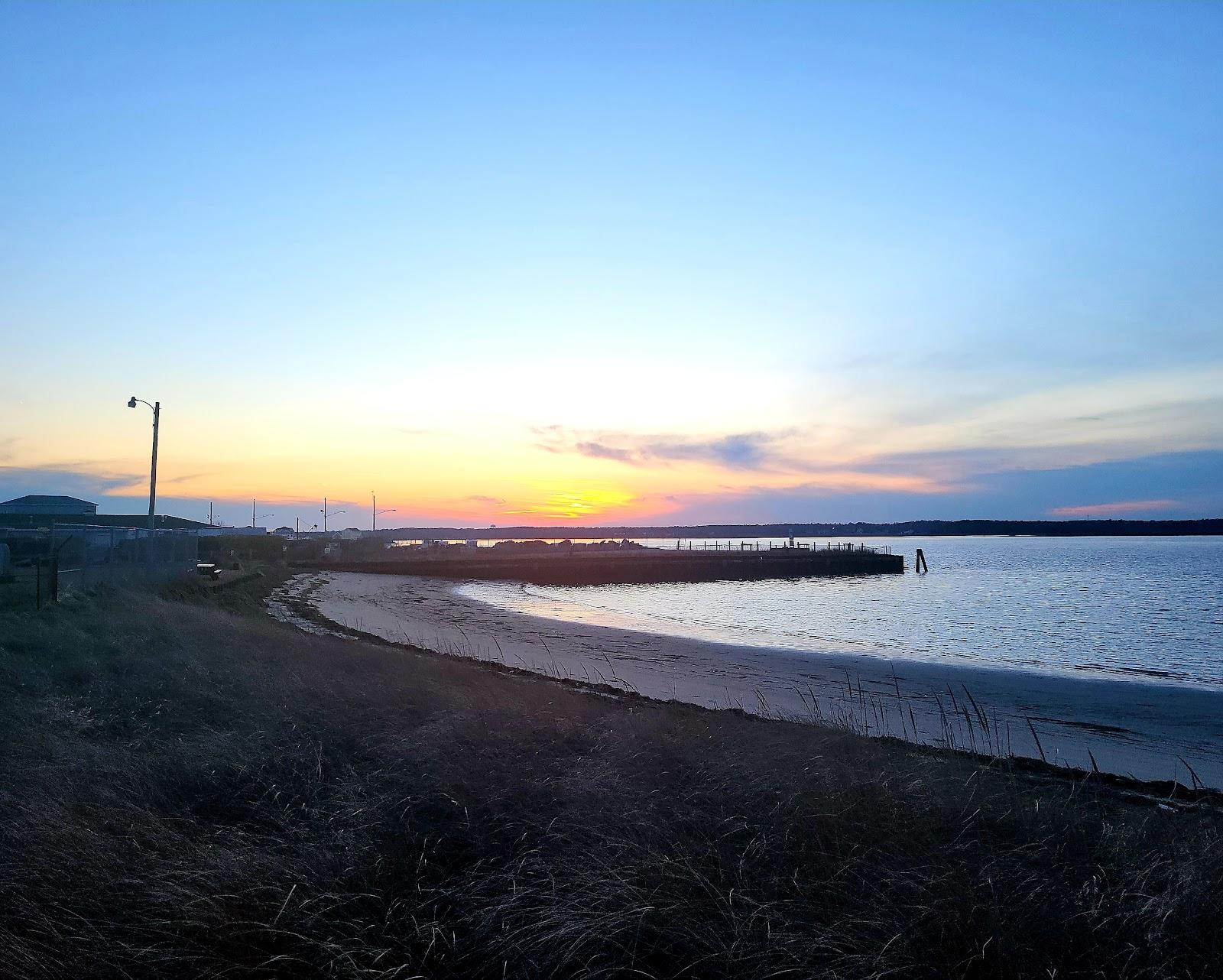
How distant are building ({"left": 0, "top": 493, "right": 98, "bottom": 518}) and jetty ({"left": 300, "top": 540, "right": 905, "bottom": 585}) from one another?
24275 millimetres

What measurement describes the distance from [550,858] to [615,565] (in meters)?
84.4

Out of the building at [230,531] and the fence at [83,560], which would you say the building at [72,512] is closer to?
the building at [230,531]

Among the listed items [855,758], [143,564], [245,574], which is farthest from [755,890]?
[245,574]

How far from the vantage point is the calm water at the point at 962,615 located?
27.8 m

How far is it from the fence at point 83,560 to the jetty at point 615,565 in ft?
123

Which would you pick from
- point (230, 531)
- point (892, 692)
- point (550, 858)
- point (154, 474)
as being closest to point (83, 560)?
point (154, 474)

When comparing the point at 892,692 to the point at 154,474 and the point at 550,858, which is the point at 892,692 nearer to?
the point at 550,858

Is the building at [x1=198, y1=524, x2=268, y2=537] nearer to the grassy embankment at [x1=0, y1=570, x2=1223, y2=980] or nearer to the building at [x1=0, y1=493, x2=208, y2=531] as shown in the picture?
the building at [x1=0, y1=493, x2=208, y2=531]

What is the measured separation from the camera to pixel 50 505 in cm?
8419

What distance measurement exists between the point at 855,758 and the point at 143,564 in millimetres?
29938

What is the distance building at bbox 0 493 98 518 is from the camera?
271 ft

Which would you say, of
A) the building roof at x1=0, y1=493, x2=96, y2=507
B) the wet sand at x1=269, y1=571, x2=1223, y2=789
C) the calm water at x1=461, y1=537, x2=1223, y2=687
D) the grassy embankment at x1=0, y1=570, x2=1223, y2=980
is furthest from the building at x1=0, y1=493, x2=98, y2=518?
the grassy embankment at x1=0, y1=570, x2=1223, y2=980

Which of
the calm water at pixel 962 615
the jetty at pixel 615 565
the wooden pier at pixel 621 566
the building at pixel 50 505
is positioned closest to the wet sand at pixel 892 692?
the calm water at pixel 962 615

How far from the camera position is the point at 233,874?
468 cm
